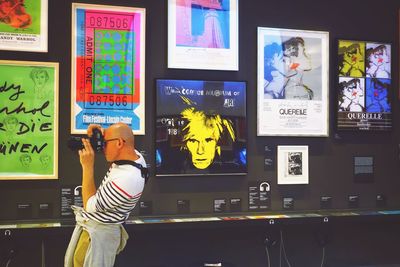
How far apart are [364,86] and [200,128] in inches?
61.5

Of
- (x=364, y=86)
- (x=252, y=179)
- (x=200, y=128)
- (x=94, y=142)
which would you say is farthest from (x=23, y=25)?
(x=364, y=86)

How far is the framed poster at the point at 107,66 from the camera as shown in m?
3.45

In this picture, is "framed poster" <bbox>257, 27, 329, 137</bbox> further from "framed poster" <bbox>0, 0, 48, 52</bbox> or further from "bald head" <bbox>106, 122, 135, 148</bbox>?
"framed poster" <bbox>0, 0, 48, 52</bbox>

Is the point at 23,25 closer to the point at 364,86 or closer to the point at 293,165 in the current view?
the point at 293,165

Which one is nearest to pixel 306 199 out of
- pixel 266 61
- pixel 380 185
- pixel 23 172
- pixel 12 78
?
pixel 380 185

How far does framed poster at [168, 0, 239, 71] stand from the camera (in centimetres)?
364

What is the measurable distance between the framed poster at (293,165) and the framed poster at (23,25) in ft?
6.84

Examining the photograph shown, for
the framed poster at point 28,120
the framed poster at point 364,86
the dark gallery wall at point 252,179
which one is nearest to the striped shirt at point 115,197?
the dark gallery wall at point 252,179

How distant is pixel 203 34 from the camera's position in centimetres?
370

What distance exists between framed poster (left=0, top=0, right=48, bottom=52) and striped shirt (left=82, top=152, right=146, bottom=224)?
54.8 inches

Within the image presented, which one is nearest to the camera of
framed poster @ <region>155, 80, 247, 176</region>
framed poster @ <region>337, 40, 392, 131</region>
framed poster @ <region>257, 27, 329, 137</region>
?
framed poster @ <region>155, 80, 247, 176</region>

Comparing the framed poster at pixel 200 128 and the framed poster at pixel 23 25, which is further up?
the framed poster at pixel 23 25

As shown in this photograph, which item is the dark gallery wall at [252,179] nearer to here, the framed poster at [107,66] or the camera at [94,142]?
the framed poster at [107,66]

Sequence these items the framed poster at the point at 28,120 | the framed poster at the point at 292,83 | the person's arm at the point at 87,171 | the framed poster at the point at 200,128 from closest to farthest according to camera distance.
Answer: the person's arm at the point at 87,171, the framed poster at the point at 28,120, the framed poster at the point at 200,128, the framed poster at the point at 292,83
